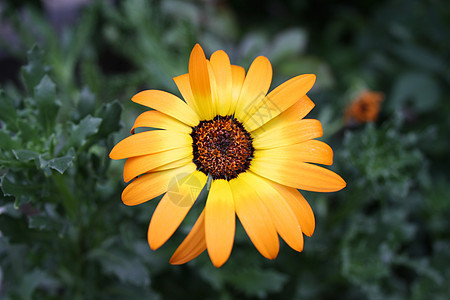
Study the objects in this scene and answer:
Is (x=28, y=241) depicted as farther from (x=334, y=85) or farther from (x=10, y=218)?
(x=334, y=85)

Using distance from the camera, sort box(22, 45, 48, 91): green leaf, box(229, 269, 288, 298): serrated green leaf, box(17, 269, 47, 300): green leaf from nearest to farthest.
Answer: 1. box(22, 45, 48, 91): green leaf
2. box(17, 269, 47, 300): green leaf
3. box(229, 269, 288, 298): serrated green leaf

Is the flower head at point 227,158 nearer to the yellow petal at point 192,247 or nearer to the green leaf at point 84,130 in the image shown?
the yellow petal at point 192,247

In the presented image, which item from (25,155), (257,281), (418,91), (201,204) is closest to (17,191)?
(25,155)

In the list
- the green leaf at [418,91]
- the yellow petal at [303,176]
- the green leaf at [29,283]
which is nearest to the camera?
the yellow petal at [303,176]

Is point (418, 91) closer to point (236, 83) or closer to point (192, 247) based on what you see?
point (236, 83)

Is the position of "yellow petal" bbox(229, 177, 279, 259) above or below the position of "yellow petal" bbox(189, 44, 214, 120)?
below

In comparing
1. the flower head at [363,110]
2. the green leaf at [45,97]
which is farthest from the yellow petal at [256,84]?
the flower head at [363,110]

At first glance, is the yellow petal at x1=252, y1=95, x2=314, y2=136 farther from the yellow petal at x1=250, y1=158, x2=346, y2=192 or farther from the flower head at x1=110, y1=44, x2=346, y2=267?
the yellow petal at x1=250, y1=158, x2=346, y2=192

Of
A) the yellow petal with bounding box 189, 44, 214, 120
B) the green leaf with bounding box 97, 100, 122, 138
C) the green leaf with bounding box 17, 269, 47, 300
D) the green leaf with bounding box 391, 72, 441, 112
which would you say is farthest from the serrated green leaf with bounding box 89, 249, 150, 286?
the green leaf with bounding box 391, 72, 441, 112

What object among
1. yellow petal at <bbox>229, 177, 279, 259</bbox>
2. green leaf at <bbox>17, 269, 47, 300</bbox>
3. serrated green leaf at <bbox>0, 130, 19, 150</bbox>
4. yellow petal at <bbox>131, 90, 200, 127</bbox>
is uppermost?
yellow petal at <bbox>131, 90, 200, 127</bbox>
